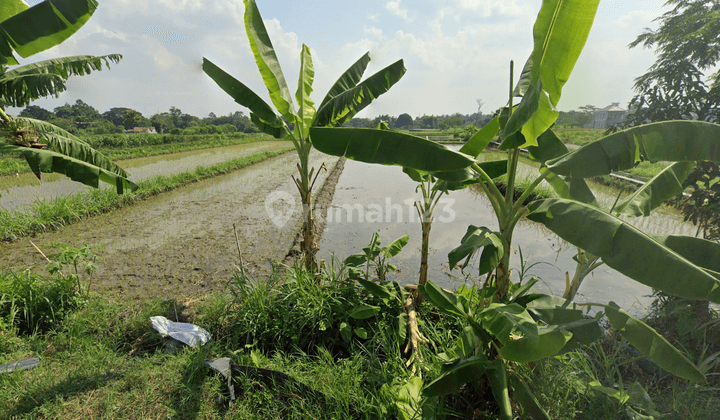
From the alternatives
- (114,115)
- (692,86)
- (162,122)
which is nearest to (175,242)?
(692,86)

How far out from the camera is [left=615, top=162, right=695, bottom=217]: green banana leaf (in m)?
1.75

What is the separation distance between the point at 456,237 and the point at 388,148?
4.12 metres

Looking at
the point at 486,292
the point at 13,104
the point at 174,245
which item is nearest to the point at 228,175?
the point at 174,245

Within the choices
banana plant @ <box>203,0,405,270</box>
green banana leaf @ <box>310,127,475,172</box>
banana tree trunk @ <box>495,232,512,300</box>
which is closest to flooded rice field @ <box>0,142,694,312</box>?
banana tree trunk @ <box>495,232,512,300</box>

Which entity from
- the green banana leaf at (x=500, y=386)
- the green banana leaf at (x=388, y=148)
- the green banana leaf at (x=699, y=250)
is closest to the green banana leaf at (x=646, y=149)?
the green banana leaf at (x=699, y=250)

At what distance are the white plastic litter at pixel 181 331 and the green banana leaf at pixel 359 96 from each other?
2.26 m

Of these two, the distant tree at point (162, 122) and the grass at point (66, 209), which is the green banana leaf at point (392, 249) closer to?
the grass at point (66, 209)

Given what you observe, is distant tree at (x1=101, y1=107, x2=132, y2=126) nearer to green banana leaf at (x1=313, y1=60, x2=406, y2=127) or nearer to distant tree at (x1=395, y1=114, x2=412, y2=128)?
distant tree at (x1=395, y1=114, x2=412, y2=128)

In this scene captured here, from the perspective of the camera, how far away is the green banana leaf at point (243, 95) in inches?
119

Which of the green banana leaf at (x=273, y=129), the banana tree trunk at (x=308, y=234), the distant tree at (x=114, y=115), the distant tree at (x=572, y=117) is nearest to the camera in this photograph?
the banana tree trunk at (x=308, y=234)

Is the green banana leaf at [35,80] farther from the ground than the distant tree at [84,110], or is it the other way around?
the distant tree at [84,110]

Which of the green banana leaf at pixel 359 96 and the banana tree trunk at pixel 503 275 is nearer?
the banana tree trunk at pixel 503 275

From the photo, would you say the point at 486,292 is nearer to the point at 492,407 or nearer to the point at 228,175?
the point at 492,407

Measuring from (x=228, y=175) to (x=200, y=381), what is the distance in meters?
11.1
